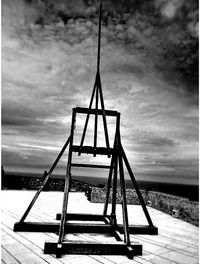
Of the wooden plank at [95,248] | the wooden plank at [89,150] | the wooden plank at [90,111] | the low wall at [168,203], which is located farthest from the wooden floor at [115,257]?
the wooden plank at [90,111]

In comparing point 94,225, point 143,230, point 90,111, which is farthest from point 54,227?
point 90,111

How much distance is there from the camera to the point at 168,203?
7.84 m

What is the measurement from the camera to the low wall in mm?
6375

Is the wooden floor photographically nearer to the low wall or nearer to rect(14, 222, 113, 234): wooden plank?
rect(14, 222, 113, 234): wooden plank

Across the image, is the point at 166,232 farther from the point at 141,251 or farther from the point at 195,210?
the point at 141,251

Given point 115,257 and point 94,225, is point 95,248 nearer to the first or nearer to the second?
point 115,257

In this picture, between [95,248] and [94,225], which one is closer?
[95,248]

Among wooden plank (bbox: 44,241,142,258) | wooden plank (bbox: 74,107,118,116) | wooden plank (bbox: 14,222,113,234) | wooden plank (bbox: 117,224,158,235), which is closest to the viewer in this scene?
wooden plank (bbox: 44,241,142,258)

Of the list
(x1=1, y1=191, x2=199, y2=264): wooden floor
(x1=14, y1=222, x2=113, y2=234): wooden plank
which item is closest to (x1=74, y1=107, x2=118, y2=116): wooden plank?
(x1=14, y1=222, x2=113, y2=234): wooden plank

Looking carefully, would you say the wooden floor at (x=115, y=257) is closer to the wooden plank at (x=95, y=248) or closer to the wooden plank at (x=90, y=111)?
the wooden plank at (x=95, y=248)

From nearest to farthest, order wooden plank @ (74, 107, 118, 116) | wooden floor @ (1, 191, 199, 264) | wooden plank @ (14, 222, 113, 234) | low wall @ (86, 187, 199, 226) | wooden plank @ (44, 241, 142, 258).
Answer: wooden floor @ (1, 191, 199, 264) < wooden plank @ (44, 241, 142, 258) < wooden plank @ (14, 222, 113, 234) < wooden plank @ (74, 107, 118, 116) < low wall @ (86, 187, 199, 226)

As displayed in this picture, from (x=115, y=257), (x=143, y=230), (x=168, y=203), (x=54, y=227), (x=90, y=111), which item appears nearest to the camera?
(x=115, y=257)

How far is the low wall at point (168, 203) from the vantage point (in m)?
6.38

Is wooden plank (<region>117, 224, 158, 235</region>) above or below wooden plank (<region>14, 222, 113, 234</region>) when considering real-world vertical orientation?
below
